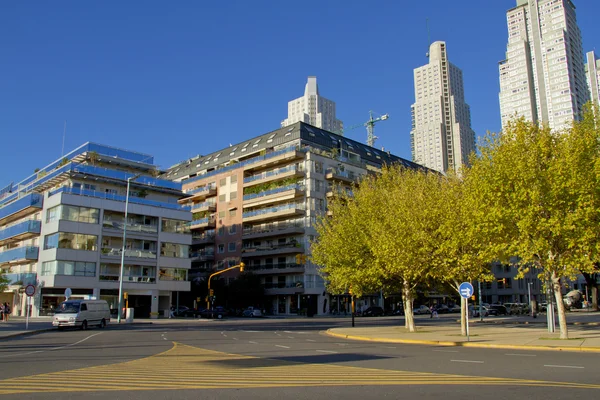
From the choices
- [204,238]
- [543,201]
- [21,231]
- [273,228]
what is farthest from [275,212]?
[543,201]

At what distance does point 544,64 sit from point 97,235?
160 metres

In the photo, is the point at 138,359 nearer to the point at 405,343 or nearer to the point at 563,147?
the point at 405,343

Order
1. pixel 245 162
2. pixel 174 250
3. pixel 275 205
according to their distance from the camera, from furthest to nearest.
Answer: pixel 245 162
pixel 275 205
pixel 174 250

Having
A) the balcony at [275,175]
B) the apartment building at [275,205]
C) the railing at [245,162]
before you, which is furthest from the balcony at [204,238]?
the balcony at [275,175]

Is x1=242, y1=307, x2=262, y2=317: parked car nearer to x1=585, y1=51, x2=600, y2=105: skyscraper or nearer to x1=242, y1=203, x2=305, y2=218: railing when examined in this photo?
x1=242, y1=203, x2=305, y2=218: railing

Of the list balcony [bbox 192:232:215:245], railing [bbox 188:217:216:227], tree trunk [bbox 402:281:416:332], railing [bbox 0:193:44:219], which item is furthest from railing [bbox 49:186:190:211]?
tree trunk [bbox 402:281:416:332]

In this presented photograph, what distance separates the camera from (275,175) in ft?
248

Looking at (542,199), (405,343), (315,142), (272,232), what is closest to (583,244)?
(542,199)

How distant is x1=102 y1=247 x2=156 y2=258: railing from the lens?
182ft

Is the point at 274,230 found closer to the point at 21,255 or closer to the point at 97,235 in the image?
the point at 97,235

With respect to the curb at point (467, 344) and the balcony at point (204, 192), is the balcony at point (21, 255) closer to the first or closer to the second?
the balcony at point (204, 192)

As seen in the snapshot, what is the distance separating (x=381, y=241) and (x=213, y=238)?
2263 inches

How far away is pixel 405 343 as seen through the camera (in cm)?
2420

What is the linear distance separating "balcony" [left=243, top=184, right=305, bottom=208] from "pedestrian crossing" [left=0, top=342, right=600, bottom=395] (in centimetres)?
5785
